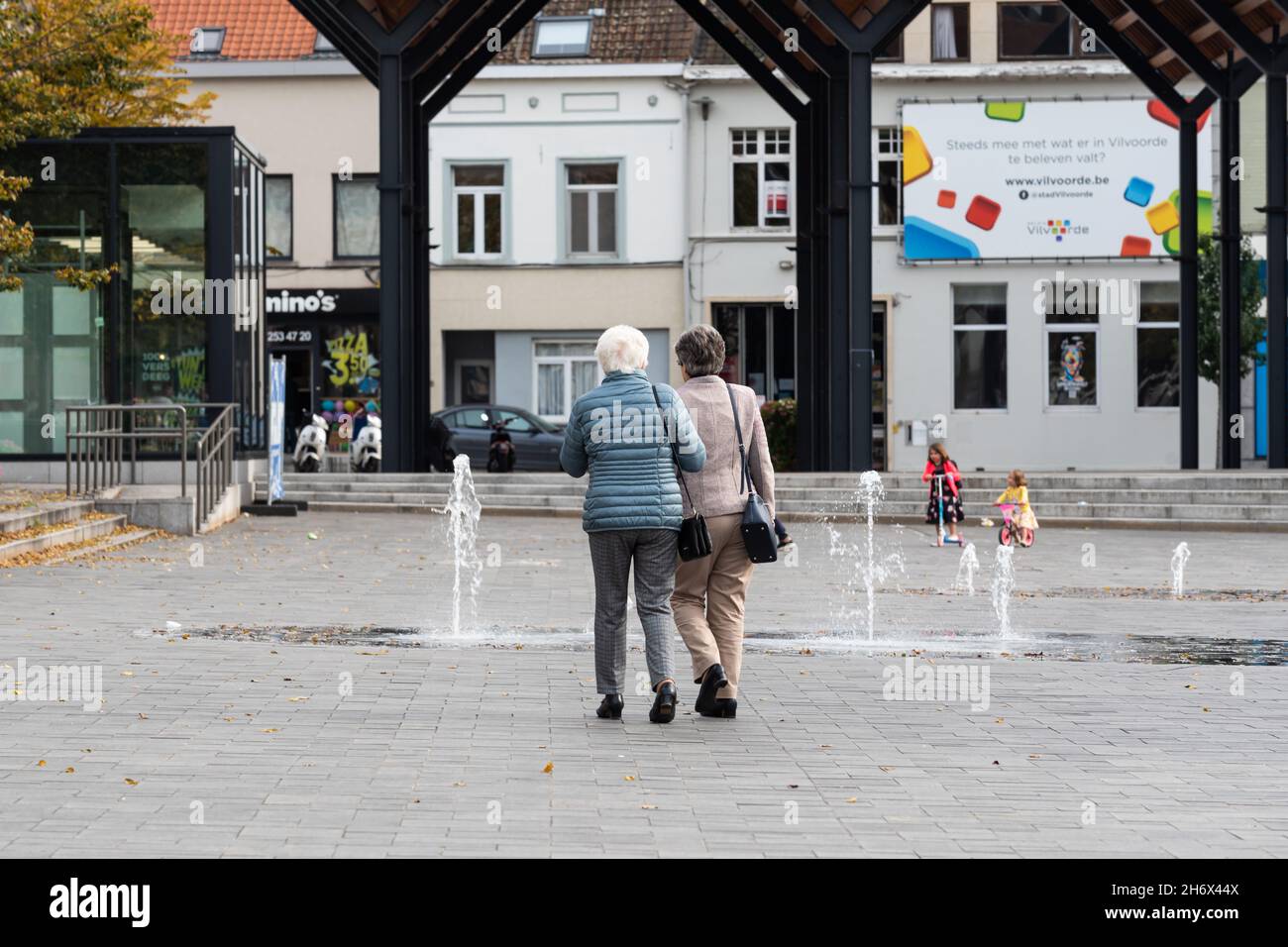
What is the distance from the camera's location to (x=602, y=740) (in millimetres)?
7945

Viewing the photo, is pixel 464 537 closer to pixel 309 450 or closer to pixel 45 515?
pixel 45 515

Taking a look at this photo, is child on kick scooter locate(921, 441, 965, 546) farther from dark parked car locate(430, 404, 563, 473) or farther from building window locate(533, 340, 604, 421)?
building window locate(533, 340, 604, 421)

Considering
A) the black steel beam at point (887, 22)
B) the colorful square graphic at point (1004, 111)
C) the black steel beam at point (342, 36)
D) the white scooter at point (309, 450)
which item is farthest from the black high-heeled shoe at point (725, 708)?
the colorful square graphic at point (1004, 111)

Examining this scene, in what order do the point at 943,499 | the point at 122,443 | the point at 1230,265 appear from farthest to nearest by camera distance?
the point at 1230,265 < the point at 122,443 < the point at 943,499

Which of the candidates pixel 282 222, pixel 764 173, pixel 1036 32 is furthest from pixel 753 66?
pixel 282 222

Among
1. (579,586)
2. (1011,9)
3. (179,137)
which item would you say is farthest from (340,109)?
(579,586)

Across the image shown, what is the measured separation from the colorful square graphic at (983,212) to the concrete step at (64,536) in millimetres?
23395

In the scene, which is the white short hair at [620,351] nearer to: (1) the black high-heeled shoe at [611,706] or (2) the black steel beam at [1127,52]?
(1) the black high-heeled shoe at [611,706]

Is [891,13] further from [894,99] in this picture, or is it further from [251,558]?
[251,558]

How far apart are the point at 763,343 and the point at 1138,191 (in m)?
8.54

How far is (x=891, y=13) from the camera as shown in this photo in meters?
28.5

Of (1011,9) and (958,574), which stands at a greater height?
(1011,9)

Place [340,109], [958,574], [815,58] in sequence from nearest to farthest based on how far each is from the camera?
[958,574] → [815,58] → [340,109]
